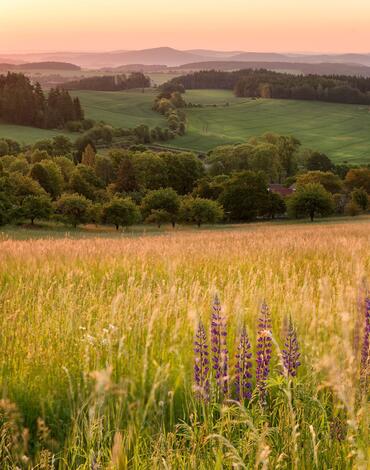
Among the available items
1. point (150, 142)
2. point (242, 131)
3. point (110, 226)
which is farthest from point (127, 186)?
point (242, 131)

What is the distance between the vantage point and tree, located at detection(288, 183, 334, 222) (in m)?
76.7

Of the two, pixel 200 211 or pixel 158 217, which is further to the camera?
pixel 158 217

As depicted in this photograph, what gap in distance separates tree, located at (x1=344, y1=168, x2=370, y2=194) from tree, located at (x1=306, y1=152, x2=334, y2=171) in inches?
918

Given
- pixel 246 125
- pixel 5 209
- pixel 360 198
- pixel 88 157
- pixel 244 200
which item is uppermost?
pixel 246 125

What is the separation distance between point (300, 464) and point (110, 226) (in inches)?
2625

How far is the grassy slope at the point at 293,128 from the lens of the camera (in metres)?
155

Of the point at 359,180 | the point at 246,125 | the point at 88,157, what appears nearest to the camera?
the point at 359,180

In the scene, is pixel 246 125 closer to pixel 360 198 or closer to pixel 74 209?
pixel 360 198

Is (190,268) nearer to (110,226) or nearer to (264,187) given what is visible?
(110,226)

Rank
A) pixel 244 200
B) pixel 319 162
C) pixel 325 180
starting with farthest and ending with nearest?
pixel 319 162
pixel 325 180
pixel 244 200

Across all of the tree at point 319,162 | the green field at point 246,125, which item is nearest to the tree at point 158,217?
the tree at point 319,162

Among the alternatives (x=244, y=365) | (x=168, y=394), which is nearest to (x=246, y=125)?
(x=244, y=365)

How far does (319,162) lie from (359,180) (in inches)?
1058

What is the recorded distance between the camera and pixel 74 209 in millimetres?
65750
